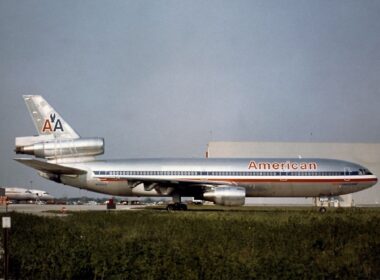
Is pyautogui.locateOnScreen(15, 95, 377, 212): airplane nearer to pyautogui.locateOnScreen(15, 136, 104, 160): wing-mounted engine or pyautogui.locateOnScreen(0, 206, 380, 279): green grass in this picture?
pyautogui.locateOnScreen(15, 136, 104, 160): wing-mounted engine

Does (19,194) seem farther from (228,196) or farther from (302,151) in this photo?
(228,196)

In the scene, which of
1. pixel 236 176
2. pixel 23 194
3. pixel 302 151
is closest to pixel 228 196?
pixel 236 176

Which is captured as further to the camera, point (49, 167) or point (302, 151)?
point (302, 151)

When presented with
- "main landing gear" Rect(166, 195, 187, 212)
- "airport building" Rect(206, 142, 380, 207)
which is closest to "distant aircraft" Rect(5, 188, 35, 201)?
"airport building" Rect(206, 142, 380, 207)

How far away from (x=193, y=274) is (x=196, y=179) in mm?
26975

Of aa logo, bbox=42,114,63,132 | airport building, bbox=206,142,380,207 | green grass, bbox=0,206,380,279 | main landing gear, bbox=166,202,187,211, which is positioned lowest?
green grass, bbox=0,206,380,279

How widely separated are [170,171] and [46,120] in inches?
392

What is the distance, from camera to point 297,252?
11.3m

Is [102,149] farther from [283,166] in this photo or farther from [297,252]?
[297,252]

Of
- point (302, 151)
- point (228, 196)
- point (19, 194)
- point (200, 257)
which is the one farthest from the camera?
point (19, 194)

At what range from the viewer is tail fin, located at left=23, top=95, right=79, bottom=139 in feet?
121

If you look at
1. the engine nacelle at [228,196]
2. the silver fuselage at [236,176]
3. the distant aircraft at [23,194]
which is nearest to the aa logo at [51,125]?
the silver fuselage at [236,176]

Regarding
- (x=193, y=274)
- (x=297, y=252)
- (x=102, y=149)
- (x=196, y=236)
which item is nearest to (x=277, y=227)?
(x=196, y=236)

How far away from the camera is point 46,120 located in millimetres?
36906
